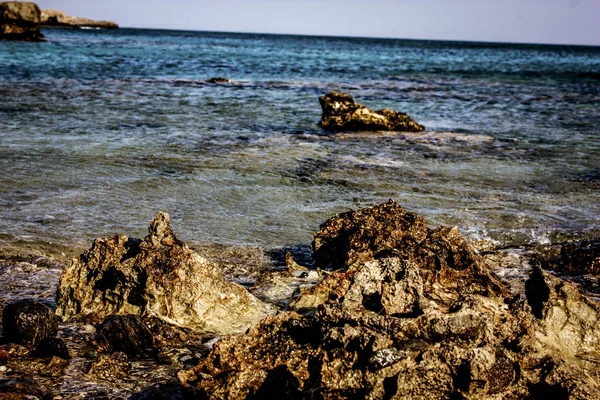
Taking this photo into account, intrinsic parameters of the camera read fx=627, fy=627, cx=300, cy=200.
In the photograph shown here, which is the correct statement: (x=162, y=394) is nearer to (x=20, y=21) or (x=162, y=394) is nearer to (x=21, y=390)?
(x=21, y=390)

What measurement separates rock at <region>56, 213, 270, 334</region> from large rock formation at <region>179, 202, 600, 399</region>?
2.12 feet

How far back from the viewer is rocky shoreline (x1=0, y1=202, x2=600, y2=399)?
2792 millimetres

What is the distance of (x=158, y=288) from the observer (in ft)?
13.5

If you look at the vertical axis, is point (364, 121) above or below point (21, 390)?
above

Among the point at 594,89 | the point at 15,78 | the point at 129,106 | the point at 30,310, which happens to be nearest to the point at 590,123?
the point at 129,106

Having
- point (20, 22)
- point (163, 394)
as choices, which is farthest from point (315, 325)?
point (20, 22)

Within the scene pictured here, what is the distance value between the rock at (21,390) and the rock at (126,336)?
0.58m

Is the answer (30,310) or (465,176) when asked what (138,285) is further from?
(465,176)

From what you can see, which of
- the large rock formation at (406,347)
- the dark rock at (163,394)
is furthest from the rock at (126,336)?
the large rock formation at (406,347)

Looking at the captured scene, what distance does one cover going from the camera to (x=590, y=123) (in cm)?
1594

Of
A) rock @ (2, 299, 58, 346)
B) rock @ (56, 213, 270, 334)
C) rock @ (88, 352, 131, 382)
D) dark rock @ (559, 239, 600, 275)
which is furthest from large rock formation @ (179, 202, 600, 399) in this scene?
dark rock @ (559, 239, 600, 275)

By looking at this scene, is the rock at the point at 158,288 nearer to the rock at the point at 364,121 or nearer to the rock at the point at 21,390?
the rock at the point at 21,390

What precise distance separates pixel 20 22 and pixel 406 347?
6984 centimetres

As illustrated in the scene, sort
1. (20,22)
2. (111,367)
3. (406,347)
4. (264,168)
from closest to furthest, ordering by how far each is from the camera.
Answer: (406,347), (111,367), (264,168), (20,22)
